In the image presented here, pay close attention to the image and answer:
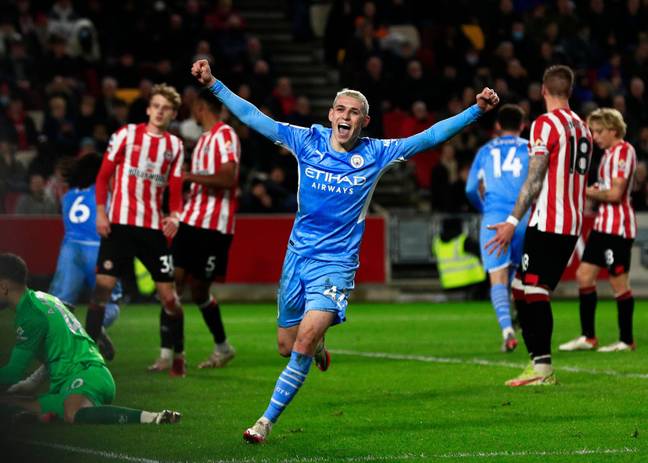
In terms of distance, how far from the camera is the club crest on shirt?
7.87 metres

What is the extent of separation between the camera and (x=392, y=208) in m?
23.4

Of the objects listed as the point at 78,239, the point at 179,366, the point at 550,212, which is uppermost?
the point at 550,212

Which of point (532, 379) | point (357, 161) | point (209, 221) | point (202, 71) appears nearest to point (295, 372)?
point (357, 161)

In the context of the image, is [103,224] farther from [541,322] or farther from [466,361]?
[541,322]

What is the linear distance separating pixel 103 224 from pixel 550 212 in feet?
11.4

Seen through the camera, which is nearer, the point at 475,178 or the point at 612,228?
the point at 612,228

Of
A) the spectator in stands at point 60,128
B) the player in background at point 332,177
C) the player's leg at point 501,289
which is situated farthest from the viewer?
the spectator in stands at point 60,128

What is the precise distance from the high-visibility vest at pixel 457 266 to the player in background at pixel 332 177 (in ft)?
41.5

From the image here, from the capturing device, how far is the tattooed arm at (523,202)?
30.0 feet

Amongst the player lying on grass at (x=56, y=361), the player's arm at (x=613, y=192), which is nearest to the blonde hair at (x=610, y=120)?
the player's arm at (x=613, y=192)

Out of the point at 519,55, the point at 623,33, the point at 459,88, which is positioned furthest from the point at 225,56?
the point at 623,33

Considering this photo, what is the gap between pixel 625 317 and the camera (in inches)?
492

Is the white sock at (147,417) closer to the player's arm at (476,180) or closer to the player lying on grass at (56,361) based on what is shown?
the player lying on grass at (56,361)

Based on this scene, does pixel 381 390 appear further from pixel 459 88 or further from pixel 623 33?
pixel 623 33
